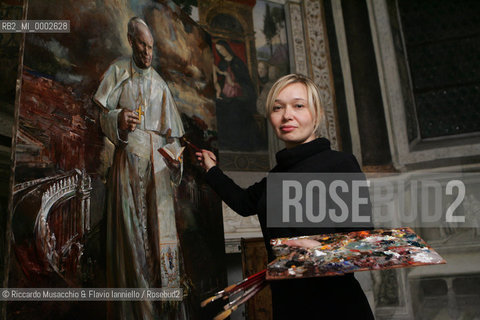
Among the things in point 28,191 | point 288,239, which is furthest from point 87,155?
point 288,239

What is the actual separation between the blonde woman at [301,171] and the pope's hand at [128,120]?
1.97ft

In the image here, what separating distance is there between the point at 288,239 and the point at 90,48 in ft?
4.55

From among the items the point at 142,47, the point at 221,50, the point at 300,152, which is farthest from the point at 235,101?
the point at 300,152

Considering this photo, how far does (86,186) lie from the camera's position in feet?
6.52

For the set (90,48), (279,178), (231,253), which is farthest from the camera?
(231,253)

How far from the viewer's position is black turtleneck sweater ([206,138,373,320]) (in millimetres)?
1626

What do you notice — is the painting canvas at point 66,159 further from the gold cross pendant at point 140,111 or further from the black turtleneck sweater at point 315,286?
the black turtleneck sweater at point 315,286

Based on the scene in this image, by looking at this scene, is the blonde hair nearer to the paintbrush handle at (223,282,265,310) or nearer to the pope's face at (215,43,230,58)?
the paintbrush handle at (223,282,265,310)

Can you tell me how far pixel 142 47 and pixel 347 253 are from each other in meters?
1.77

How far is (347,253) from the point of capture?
1.46 meters

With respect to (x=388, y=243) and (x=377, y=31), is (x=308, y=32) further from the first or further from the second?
(x=388, y=243)

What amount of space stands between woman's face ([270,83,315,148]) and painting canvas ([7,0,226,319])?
0.88 m

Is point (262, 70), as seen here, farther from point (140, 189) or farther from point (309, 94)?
point (309, 94)

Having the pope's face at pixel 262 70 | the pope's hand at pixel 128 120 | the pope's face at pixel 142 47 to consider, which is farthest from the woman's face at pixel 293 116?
the pope's face at pixel 262 70
